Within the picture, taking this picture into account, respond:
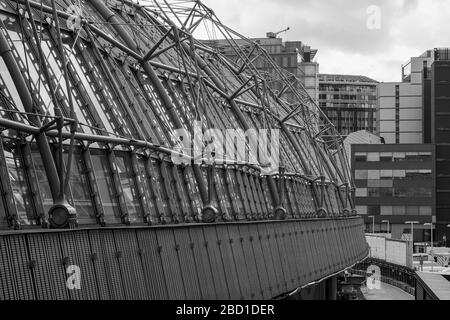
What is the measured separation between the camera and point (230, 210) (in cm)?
5850

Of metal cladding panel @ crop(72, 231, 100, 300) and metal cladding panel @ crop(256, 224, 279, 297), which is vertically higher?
metal cladding panel @ crop(72, 231, 100, 300)

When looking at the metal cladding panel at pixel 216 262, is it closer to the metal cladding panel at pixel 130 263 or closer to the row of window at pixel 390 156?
the metal cladding panel at pixel 130 263

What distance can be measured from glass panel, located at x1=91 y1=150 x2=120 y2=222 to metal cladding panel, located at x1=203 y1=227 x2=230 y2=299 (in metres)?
3.24

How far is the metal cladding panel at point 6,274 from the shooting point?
75.6 ft

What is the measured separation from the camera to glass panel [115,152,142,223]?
40000 millimetres

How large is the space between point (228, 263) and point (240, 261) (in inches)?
84.6

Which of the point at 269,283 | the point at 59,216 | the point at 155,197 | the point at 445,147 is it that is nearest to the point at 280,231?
the point at 269,283

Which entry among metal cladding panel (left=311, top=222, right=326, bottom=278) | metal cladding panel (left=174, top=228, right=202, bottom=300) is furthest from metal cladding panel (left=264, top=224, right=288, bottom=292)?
metal cladding panel (left=311, top=222, right=326, bottom=278)

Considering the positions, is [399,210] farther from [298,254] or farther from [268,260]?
[268,260]

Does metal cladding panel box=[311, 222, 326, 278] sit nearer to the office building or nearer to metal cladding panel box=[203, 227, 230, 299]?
metal cladding panel box=[203, 227, 230, 299]

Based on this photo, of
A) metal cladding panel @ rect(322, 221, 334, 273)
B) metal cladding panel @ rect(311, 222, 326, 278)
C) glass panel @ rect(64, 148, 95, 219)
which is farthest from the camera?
metal cladding panel @ rect(322, 221, 334, 273)

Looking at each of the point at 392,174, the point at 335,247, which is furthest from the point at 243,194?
the point at 392,174

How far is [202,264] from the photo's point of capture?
3725 centimetres
